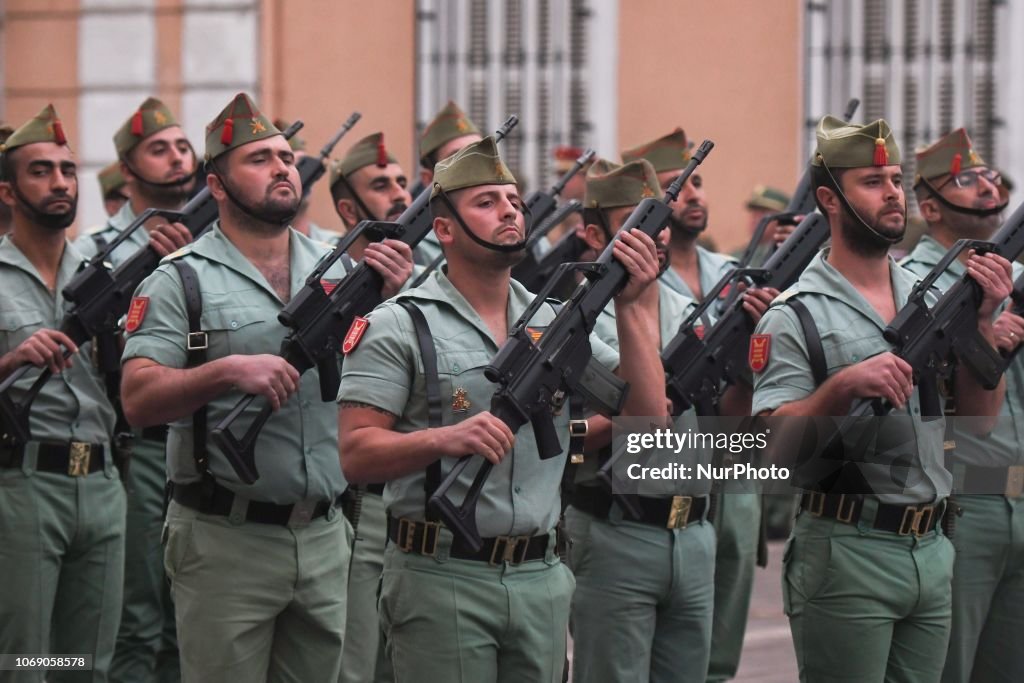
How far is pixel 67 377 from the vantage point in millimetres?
6578

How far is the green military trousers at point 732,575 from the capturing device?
7098 mm

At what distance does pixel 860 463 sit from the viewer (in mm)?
5547

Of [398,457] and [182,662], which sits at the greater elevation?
[398,457]

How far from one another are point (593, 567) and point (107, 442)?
179 centimetres

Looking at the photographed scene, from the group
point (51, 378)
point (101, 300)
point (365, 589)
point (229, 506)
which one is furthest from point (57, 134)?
point (365, 589)

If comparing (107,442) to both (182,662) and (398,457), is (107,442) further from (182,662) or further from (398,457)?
(398,457)

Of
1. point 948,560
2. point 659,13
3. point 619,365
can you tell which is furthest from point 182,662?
point 659,13

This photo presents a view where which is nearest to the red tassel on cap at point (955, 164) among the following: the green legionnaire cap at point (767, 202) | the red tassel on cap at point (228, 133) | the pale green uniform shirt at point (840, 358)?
the pale green uniform shirt at point (840, 358)

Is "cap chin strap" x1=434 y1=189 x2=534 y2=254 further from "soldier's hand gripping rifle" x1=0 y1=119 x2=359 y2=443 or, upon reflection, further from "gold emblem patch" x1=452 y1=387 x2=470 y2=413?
"soldier's hand gripping rifle" x1=0 y1=119 x2=359 y2=443

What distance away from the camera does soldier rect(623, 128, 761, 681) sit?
709 centimetres

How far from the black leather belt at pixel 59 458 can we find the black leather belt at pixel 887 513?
251cm

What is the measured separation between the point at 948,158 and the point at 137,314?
2.93 metres

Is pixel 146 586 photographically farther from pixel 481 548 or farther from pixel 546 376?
pixel 546 376

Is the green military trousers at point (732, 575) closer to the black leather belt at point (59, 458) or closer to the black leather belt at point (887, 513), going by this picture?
the black leather belt at point (887, 513)
